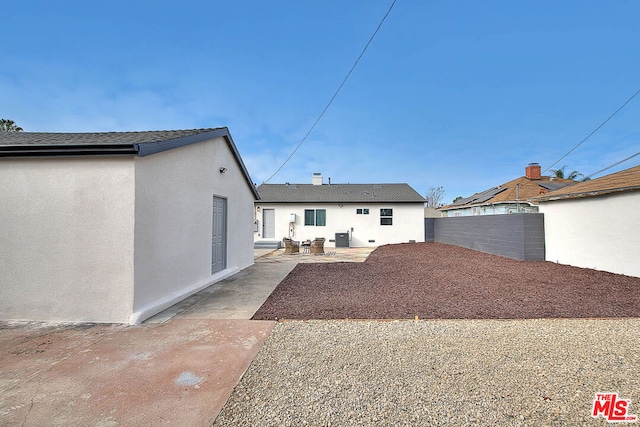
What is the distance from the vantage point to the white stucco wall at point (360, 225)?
17.1 m

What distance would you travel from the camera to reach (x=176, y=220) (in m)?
5.12

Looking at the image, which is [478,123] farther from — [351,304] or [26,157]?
[26,157]

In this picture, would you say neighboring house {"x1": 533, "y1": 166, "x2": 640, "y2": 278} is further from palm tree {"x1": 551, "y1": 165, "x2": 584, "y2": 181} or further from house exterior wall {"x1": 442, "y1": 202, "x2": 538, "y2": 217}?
palm tree {"x1": 551, "y1": 165, "x2": 584, "y2": 181}

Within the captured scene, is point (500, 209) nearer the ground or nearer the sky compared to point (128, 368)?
nearer the sky

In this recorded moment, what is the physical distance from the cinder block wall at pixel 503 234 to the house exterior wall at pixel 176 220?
10211 mm

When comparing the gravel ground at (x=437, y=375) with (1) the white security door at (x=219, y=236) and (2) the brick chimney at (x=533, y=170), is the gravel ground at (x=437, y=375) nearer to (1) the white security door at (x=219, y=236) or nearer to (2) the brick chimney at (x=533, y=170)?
(1) the white security door at (x=219, y=236)

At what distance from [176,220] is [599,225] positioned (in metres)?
11.1

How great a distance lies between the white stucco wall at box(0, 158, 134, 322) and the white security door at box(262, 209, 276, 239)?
43.6 feet

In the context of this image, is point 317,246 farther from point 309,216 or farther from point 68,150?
point 68,150

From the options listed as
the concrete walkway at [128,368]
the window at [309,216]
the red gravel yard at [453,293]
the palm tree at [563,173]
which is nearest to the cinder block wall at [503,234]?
the red gravel yard at [453,293]

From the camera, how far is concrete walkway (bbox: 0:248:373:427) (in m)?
2.07

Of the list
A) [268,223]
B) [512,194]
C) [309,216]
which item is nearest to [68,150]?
[268,223]

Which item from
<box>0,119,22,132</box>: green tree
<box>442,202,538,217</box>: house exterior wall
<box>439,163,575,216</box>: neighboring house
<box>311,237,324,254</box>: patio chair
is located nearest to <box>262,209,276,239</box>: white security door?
<box>311,237,324,254</box>: patio chair

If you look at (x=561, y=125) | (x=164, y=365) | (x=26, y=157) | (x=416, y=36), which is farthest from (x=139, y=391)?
(x=561, y=125)
